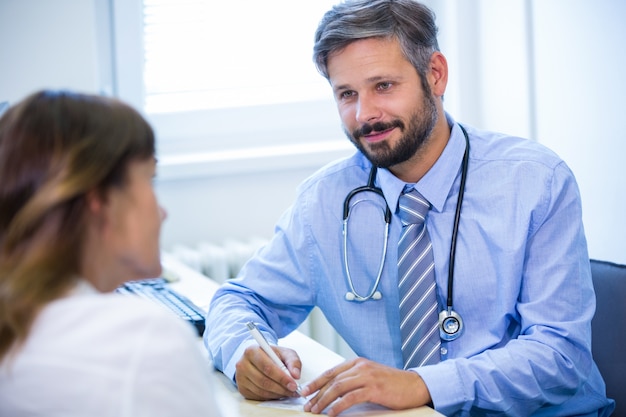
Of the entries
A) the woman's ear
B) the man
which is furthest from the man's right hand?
the woman's ear

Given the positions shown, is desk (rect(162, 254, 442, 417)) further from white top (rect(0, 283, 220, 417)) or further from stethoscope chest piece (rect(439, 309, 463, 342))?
white top (rect(0, 283, 220, 417))

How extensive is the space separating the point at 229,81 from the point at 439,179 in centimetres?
153

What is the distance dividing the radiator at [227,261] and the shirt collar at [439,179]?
109cm

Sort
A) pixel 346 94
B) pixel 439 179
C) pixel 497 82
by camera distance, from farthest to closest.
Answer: pixel 497 82, pixel 346 94, pixel 439 179

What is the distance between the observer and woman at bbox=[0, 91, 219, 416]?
0.76 metres

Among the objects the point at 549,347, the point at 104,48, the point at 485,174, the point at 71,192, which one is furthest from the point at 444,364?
the point at 104,48

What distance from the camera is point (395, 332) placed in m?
1.67

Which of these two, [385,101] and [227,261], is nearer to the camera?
[385,101]

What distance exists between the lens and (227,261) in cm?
271

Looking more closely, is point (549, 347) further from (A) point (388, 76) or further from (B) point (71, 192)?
(B) point (71, 192)

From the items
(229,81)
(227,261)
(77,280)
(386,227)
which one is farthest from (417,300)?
(229,81)

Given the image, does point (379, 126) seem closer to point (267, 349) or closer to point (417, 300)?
point (417, 300)

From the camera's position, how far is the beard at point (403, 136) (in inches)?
65.9

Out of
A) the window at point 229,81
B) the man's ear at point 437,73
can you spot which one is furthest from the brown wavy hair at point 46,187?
the window at point 229,81
